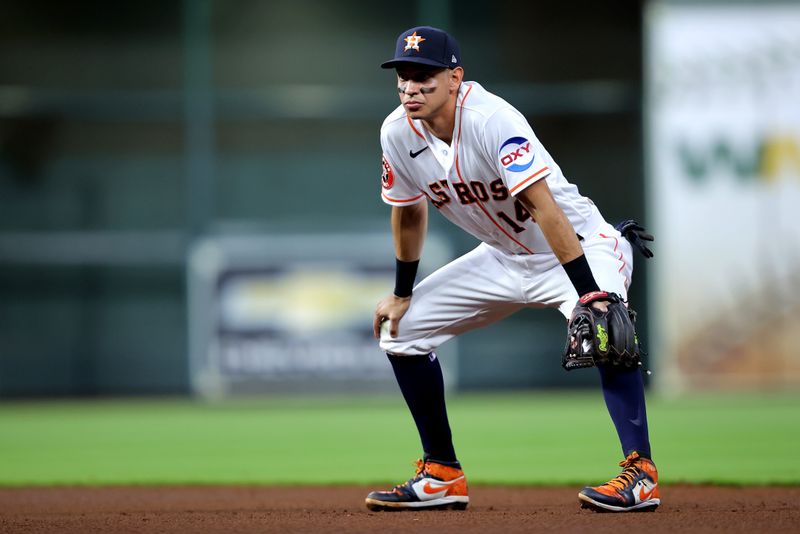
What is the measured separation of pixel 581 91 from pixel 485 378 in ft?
10.9

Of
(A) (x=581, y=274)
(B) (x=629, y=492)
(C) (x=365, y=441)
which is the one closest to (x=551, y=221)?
(A) (x=581, y=274)

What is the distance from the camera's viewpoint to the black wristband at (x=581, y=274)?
449 centimetres

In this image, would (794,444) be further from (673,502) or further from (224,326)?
(224,326)

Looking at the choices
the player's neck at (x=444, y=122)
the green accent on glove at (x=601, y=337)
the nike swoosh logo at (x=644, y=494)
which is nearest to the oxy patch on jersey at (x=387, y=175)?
the player's neck at (x=444, y=122)

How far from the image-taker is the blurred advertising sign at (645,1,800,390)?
12820mm

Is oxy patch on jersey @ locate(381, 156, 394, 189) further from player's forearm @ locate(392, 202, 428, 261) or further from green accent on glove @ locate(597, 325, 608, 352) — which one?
green accent on glove @ locate(597, 325, 608, 352)

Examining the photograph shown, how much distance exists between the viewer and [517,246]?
493cm

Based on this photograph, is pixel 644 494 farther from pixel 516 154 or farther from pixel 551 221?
pixel 516 154

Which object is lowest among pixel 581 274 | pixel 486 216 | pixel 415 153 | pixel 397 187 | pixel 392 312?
pixel 392 312

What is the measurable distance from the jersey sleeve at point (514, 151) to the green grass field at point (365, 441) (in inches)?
86.5

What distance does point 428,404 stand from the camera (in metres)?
5.05

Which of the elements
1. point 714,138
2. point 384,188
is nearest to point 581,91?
point 714,138

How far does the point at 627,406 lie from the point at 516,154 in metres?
1.00

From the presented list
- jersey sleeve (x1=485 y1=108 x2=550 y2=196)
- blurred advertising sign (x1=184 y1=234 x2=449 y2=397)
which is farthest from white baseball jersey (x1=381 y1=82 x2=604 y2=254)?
blurred advertising sign (x1=184 y1=234 x2=449 y2=397)
